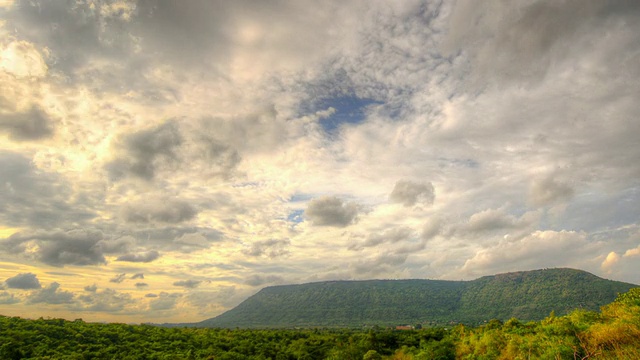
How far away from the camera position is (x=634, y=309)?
4053 centimetres

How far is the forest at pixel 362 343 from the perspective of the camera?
38312mm

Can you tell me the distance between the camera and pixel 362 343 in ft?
286

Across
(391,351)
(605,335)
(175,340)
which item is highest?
(605,335)

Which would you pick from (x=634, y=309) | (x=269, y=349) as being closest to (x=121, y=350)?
(x=269, y=349)

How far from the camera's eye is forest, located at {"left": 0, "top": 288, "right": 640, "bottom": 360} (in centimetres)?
3831

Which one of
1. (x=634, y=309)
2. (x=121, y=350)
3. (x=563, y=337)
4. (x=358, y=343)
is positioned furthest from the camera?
(x=358, y=343)

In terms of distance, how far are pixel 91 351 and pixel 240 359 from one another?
92.6ft

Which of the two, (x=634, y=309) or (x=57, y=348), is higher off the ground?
(x=634, y=309)

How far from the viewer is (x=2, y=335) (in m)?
59.5

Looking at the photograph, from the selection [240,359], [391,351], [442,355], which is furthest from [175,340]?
[442,355]

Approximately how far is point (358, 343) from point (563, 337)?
179 ft

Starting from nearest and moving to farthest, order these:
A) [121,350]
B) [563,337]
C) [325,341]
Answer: [563,337]
[121,350]
[325,341]

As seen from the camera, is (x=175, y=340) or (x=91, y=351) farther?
(x=175, y=340)

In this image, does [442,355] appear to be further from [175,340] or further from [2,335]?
[2,335]
